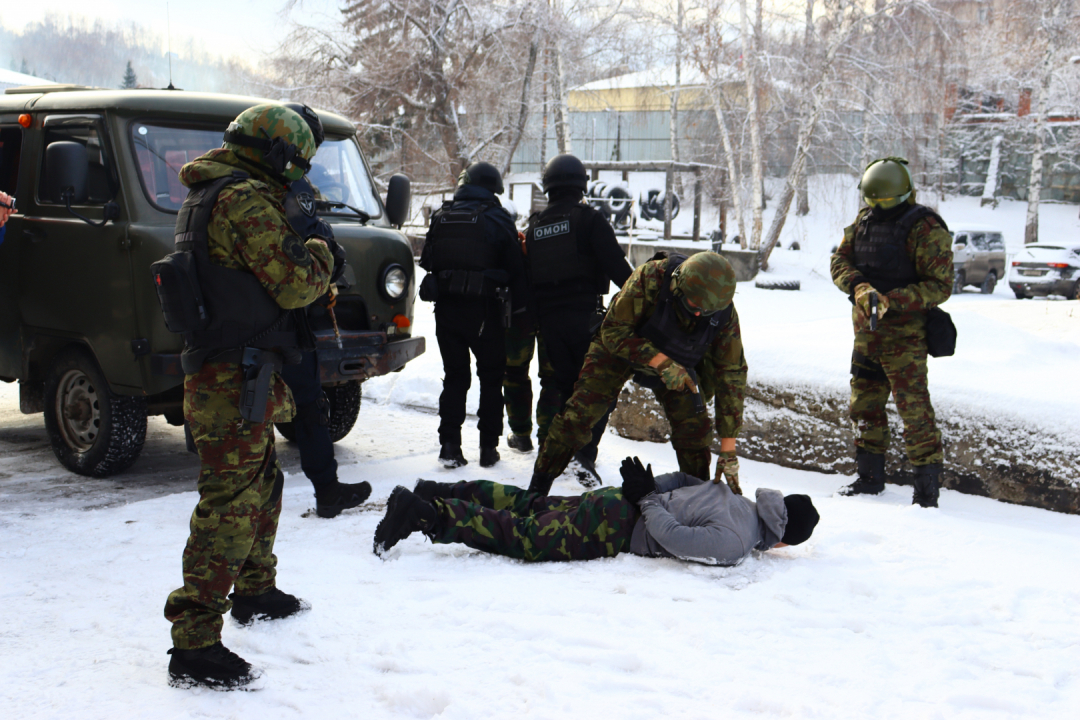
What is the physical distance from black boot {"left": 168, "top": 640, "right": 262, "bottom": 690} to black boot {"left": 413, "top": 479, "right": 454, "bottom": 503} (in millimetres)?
1279

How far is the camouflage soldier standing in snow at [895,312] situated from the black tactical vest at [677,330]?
153 centimetres

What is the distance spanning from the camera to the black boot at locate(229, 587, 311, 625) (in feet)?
10.2

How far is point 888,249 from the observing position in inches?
200

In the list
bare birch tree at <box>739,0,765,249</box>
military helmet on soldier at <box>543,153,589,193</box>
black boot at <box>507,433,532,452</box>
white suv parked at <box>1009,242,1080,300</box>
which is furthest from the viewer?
bare birch tree at <box>739,0,765,249</box>

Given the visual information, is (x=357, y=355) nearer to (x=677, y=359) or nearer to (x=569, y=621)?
(x=677, y=359)

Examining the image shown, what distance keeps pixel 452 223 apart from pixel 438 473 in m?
1.58

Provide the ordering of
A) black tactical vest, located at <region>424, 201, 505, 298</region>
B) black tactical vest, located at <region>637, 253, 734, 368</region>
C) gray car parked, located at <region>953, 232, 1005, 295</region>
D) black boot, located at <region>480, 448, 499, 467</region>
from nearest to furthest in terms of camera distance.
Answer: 1. black tactical vest, located at <region>637, 253, 734, 368</region>
2. black tactical vest, located at <region>424, 201, 505, 298</region>
3. black boot, located at <region>480, 448, 499, 467</region>
4. gray car parked, located at <region>953, 232, 1005, 295</region>

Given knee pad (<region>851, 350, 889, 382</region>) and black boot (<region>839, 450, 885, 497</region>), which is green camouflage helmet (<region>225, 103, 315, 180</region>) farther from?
black boot (<region>839, 450, 885, 497</region>)

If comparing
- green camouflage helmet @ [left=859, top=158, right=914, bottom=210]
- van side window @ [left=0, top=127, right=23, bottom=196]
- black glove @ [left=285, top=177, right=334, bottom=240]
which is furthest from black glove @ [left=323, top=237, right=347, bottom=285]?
van side window @ [left=0, top=127, right=23, bottom=196]

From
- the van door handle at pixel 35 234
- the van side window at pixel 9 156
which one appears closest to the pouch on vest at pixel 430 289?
the van door handle at pixel 35 234

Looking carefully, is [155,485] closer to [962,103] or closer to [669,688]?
[669,688]

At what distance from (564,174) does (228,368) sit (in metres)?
2.92

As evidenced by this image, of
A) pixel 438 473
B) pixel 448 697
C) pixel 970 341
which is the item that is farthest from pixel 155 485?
pixel 970 341

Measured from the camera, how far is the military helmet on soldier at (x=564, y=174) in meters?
5.16
